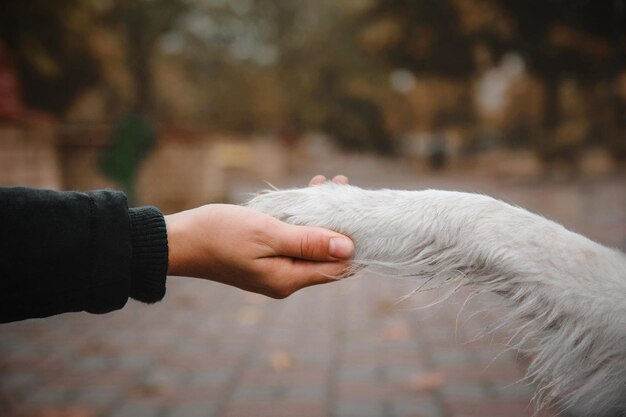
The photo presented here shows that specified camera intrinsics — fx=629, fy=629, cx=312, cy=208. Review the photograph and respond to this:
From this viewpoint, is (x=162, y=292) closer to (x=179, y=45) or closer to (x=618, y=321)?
(x=618, y=321)

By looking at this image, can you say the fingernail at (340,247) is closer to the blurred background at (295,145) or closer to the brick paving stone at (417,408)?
the blurred background at (295,145)

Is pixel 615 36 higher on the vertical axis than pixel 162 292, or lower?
higher

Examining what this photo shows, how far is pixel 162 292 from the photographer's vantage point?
2143 mm

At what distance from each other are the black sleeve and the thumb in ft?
1.52

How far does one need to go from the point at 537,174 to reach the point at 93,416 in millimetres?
19994

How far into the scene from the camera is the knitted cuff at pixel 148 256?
2080 mm

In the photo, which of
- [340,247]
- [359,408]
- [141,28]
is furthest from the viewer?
[141,28]

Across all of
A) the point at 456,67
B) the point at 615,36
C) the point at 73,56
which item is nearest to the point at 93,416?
the point at 615,36

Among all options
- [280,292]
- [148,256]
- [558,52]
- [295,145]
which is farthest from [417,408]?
[295,145]

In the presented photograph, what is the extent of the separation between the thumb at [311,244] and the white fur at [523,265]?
4cm

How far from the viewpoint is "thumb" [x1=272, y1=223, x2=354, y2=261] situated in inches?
80.4

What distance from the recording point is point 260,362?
473 centimetres

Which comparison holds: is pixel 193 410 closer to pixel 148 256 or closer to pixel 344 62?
pixel 148 256

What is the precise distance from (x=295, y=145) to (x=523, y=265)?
28751 millimetres
